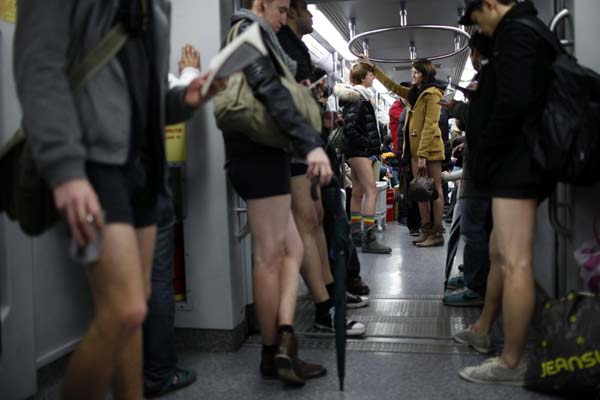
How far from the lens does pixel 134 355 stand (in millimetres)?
1553

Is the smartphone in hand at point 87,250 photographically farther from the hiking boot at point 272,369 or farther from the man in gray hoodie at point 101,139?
the hiking boot at point 272,369

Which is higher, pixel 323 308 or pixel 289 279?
pixel 289 279

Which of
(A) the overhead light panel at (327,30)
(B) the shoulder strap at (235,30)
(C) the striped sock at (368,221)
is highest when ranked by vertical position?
(A) the overhead light panel at (327,30)

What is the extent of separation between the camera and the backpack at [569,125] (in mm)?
1968

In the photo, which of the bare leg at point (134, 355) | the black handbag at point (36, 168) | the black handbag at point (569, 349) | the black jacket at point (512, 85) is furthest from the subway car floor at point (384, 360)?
the black handbag at point (36, 168)

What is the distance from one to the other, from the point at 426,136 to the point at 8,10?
3.76m

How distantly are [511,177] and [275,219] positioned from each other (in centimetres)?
86

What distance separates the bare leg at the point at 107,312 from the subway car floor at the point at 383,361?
0.97 m

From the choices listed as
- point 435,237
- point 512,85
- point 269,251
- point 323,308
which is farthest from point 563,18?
point 435,237

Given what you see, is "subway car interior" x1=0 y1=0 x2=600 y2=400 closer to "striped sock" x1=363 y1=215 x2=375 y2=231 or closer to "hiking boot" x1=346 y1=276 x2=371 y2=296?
"hiking boot" x1=346 y1=276 x2=371 y2=296

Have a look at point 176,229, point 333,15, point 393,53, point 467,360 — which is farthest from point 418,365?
point 393,53

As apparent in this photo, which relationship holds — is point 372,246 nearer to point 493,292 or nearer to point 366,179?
point 366,179

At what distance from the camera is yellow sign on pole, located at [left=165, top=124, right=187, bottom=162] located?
258 cm

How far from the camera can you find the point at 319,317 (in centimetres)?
285
